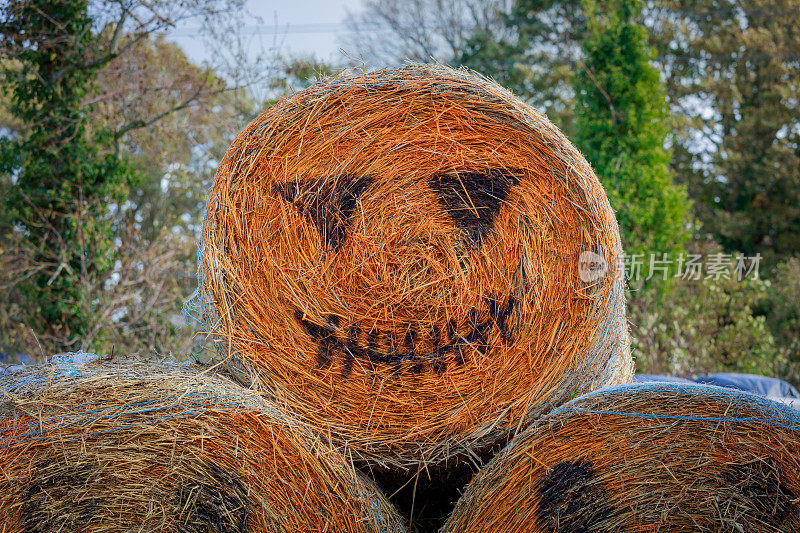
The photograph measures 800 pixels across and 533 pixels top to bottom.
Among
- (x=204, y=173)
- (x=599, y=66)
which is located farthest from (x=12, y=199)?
(x=599, y=66)

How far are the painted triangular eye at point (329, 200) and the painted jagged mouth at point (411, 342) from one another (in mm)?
316

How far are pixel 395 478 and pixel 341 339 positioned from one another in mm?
548

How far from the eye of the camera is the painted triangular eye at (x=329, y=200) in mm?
2238

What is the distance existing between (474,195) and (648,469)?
1.07 metres

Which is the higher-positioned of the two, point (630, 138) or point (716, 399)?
point (630, 138)

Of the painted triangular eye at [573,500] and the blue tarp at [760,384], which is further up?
the painted triangular eye at [573,500]

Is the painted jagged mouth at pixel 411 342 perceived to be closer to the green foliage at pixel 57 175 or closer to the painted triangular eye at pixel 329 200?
the painted triangular eye at pixel 329 200

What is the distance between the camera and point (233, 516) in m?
1.78

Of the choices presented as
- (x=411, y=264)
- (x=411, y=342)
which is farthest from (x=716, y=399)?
(x=411, y=264)

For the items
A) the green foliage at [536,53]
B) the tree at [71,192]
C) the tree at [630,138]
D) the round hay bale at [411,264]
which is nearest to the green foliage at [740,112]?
the green foliage at [536,53]

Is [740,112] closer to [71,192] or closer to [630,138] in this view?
[630,138]

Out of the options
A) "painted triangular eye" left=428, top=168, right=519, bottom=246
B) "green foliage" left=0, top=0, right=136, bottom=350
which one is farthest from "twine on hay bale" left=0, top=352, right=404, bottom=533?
"green foliage" left=0, top=0, right=136, bottom=350

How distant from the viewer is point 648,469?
5.77 ft

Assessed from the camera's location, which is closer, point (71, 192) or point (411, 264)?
point (411, 264)
